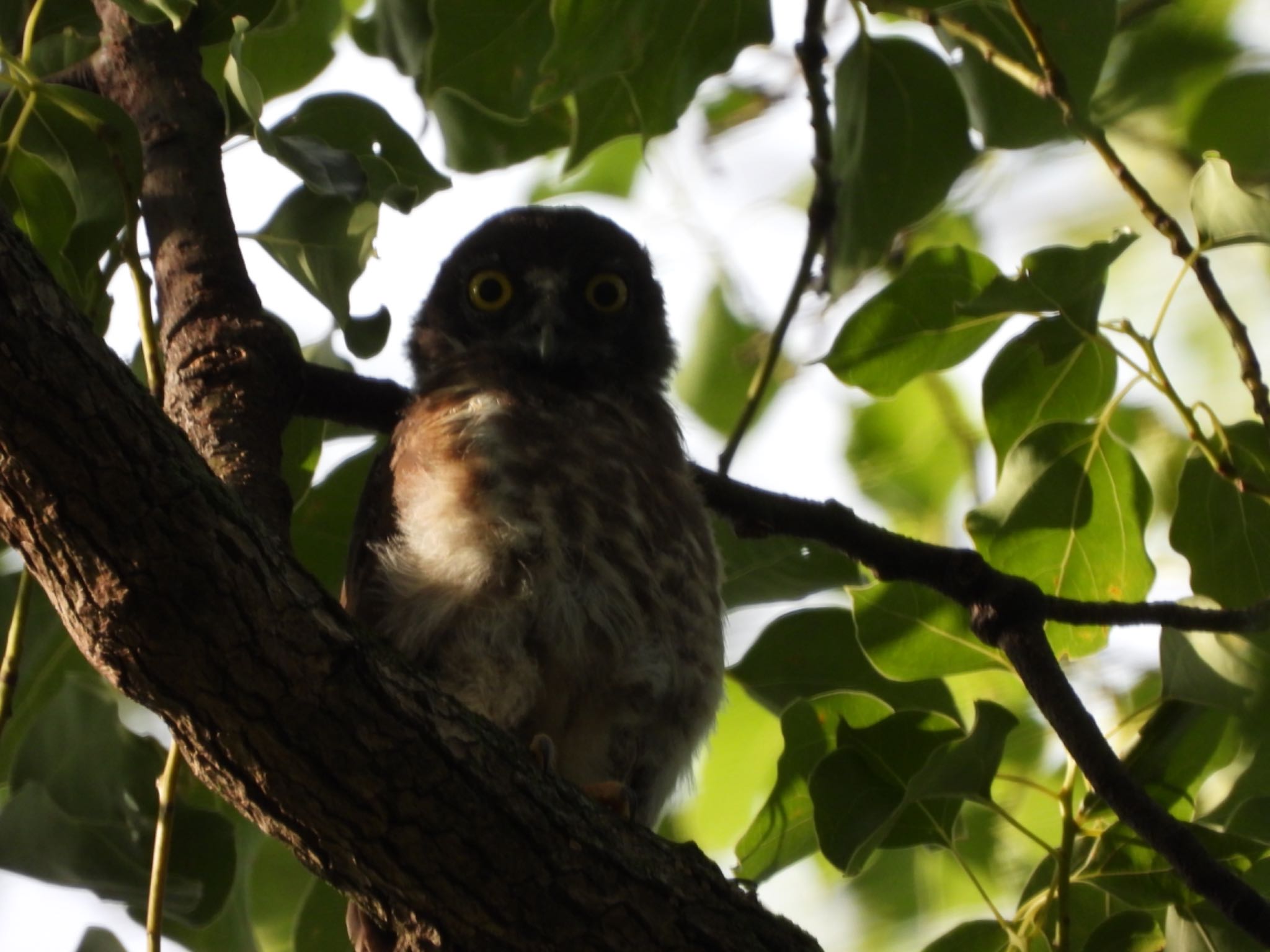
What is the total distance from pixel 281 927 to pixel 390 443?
Answer: 4.20ft

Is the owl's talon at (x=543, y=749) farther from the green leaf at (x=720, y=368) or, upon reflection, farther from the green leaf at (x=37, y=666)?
the green leaf at (x=720, y=368)

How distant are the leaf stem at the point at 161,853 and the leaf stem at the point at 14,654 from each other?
31 centimetres

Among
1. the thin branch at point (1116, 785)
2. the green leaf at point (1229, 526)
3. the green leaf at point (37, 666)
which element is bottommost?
the green leaf at point (37, 666)

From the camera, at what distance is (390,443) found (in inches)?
137

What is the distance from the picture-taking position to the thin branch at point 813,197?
3.56 m

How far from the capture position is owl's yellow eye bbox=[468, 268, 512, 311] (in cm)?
413

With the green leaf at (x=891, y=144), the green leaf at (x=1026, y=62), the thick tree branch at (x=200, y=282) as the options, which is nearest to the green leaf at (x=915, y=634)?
the green leaf at (x=891, y=144)

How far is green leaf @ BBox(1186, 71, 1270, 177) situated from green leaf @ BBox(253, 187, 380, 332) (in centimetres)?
197

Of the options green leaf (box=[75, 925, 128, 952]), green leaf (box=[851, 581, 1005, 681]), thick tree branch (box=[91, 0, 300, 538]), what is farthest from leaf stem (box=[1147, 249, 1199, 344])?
green leaf (box=[75, 925, 128, 952])

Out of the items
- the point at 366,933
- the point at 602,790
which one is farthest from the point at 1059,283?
the point at 366,933

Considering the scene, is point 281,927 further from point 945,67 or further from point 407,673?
point 945,67

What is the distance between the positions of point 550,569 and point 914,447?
5.09ft

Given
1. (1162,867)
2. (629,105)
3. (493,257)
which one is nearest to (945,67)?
(629,105)

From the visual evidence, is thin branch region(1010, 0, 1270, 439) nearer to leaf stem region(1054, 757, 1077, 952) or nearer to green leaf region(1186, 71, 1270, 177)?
green leaf region(1186, 71, 1270, 177)
